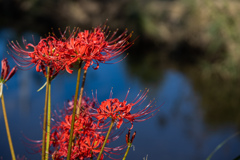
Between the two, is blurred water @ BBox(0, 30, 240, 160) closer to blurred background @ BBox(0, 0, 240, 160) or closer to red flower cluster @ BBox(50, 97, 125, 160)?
blurred background @ BBox(0, 0, 240, 160)

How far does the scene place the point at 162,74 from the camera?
18.2 ft

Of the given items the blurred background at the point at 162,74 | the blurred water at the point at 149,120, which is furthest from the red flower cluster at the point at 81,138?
the blurred water at the point at 149,120

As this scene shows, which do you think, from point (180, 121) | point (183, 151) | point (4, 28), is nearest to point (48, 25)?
point (4, 28)

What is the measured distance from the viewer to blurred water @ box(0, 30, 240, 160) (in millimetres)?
3256

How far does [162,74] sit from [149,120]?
1.64 metres

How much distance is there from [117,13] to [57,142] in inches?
260

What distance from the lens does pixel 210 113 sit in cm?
432

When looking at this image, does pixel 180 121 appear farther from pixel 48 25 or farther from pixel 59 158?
pixel 48 25

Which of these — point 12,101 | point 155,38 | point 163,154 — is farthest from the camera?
point 155,38

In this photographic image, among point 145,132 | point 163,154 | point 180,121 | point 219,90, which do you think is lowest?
point 163,154

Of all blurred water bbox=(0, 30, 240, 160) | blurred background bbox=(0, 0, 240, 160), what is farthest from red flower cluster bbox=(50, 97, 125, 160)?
blurred water bbox=(0, 30, 240, 160)

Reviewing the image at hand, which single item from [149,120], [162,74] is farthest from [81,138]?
[162,74]

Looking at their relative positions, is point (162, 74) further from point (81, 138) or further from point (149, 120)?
point (81, 138)

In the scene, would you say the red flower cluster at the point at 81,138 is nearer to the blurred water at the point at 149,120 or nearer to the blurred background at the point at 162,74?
the blurred background at the point at 162,74
